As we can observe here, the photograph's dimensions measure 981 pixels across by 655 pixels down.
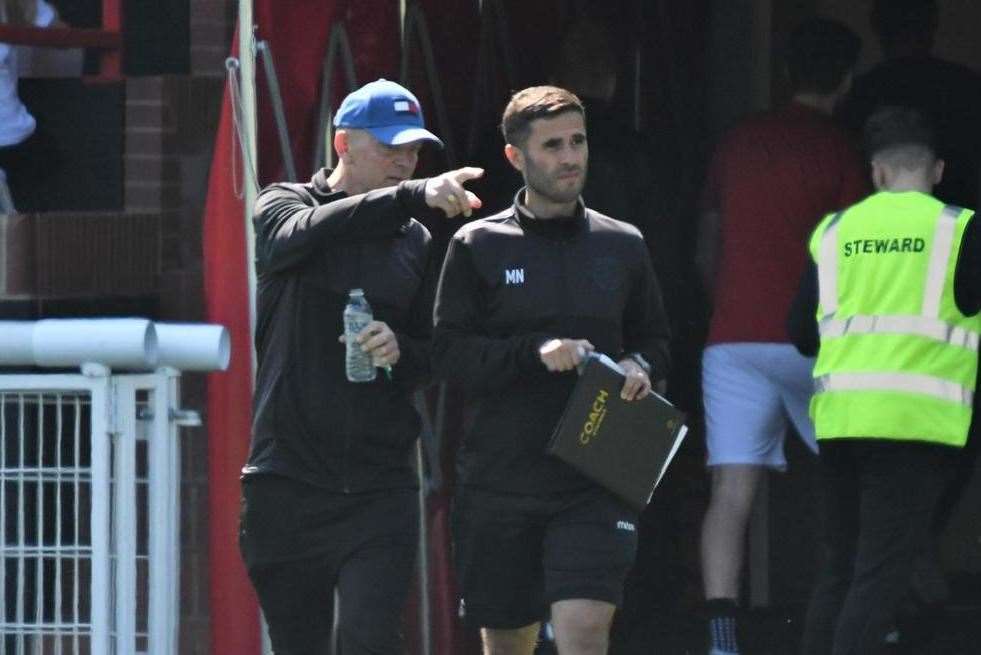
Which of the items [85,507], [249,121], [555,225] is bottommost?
[85,507]

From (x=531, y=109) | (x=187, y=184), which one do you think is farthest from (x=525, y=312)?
(x=187, y=184)

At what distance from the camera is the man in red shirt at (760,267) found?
23.1ft

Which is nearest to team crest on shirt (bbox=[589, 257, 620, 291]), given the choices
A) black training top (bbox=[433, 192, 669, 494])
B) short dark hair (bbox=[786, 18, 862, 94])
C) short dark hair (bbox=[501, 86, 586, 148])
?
black training top (bbox=[433, 192, 669, 494])

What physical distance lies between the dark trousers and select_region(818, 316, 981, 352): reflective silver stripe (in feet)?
0.91

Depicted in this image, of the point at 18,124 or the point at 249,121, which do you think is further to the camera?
the point at 18,124

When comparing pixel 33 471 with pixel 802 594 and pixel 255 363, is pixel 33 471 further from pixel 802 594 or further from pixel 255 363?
pixel 802 594

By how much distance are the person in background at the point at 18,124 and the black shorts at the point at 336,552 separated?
191cm

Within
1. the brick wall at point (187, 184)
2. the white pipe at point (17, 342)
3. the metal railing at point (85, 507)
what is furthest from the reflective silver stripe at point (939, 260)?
the white pipe at point (17, 342)

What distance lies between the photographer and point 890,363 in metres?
6.04

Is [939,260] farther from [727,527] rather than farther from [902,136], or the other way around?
[727,527]

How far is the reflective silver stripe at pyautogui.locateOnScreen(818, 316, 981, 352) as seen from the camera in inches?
237

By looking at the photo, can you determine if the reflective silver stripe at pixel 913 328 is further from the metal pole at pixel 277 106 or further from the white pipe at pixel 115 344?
the white pipe at pixel 115 344

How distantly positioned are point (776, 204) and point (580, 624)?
1.99 m

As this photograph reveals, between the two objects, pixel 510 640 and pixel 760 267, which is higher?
pixel 760 267
